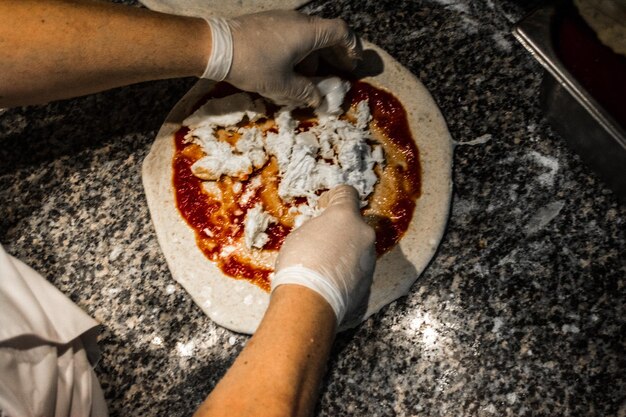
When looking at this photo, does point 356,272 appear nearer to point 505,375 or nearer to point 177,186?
point 505,375

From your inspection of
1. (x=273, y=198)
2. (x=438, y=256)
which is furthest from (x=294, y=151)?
(x=438, y=256)

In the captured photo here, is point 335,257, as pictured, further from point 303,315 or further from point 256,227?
point 256,227

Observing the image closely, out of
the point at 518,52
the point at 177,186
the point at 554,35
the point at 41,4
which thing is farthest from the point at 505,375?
the point at 41,4

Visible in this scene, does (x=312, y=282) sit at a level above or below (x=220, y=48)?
below

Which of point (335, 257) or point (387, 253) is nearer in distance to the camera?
point (335, 257)

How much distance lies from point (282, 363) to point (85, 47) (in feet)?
2.98

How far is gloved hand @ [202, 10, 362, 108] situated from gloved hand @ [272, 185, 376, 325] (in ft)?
1.17

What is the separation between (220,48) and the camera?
137 centimetres

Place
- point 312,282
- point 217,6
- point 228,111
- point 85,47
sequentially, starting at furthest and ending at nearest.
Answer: point 217,6, point 228,111, point 85,47, point 312,282

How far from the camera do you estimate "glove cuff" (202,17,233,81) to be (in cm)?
137

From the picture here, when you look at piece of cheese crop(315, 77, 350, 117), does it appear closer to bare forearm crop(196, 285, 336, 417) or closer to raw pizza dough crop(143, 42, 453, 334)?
raw pizza dough crop(143, 42, 453, 334)

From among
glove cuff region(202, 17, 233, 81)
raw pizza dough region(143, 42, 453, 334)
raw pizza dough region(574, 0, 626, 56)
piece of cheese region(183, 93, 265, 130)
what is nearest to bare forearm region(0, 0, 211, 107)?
glove cuff region(202, 17, 233, 81)

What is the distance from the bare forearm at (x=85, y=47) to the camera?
123 centimetres

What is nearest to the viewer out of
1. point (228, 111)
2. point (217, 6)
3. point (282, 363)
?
point (282, 363)
